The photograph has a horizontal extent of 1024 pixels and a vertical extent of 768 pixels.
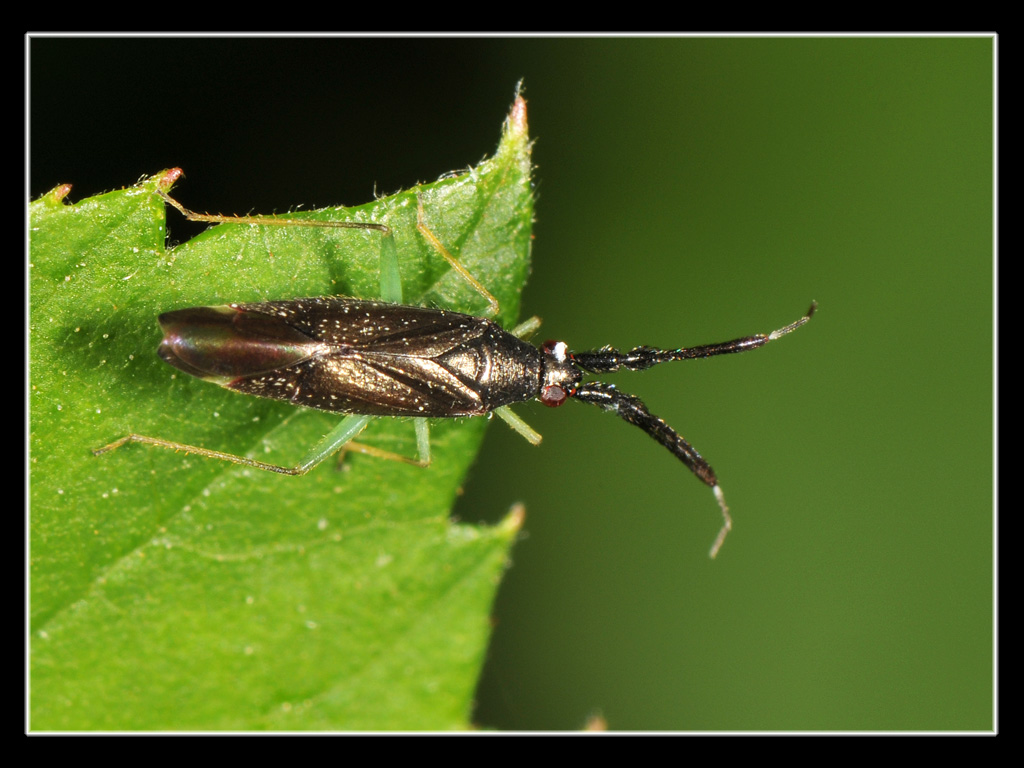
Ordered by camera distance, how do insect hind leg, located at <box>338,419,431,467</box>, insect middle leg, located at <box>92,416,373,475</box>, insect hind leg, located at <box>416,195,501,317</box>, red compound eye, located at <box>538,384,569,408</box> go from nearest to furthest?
1. insect middle leg, located at <box>92,416,373,475</box>
2. insect hind leg, located at <box>416,195,501,317</box>
3. insect hind leg, located at <box>338,419,431,467</box>
4. red compound eye, located at <box>538,384,569,408</box>

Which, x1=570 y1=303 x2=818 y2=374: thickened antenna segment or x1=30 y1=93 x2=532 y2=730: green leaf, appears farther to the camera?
x1=570 y1=303 x2=818 y2=374: thickened antenna segment

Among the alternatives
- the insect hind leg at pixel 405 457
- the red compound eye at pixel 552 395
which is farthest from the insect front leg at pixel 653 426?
the insect hind leg at pixel 405 457

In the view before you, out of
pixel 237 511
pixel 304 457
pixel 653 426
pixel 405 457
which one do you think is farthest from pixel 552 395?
pixel 237 511

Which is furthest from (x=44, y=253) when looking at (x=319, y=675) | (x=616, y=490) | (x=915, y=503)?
(x=915, y=503)

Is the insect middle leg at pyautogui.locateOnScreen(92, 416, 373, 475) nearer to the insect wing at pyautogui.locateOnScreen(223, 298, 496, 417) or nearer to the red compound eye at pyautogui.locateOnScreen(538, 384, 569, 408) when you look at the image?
the insect wing at pyautogui.locateOnScreen(223, 298, 496, 417)

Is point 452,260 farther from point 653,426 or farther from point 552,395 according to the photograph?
point 653,426

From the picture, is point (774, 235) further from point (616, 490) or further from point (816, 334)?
point (616, 490)

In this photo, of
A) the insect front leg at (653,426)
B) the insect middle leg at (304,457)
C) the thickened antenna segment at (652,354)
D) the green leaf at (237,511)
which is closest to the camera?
the green leaf at (237,511)

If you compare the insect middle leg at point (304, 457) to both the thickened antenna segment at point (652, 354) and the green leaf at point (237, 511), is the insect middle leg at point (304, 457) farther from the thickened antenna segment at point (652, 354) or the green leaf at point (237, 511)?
the thickened antenna segment at point (652, 354)

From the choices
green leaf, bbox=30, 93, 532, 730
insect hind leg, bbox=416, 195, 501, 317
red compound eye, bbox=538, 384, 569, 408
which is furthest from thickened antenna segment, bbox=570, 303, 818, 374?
insect hind leg, bbox=416, 195, 501, 317
